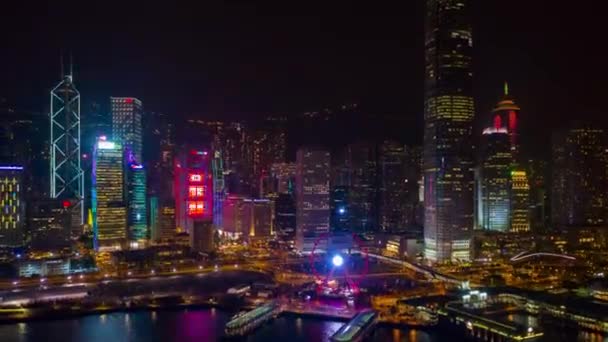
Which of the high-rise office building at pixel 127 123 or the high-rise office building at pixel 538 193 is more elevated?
the high-rise office building at pixel 127 123

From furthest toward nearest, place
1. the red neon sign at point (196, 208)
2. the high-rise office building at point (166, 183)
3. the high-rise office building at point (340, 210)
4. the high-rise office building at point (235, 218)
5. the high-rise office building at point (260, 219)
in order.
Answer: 1. the high-rise office building at point (340, 210)
2. the high-rise office building at point (235, 218)
3. the high-rise office building at point (260, 219)
4. the high-rise office building at point (166, 183)
5. the red neon sign at point (196, 208)

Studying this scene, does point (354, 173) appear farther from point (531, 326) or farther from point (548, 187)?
point (531, 326)

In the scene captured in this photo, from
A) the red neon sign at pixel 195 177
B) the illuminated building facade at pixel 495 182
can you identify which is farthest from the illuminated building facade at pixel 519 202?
the red neon sign at pixel 195 177

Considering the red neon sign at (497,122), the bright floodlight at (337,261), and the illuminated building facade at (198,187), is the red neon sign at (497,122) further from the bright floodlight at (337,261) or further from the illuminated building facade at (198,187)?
the illuminated building facade at (198,187)

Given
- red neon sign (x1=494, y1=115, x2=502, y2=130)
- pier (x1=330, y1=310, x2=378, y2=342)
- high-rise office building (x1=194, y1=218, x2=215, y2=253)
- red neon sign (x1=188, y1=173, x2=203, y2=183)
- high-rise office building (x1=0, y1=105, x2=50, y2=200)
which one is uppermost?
red neon sign (x1=494, y1=115, x2=502, y2=130)

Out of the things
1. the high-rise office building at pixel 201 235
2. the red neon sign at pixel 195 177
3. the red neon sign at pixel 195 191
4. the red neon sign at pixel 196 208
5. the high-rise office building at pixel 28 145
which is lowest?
the high-rise office building at pixel 201 235

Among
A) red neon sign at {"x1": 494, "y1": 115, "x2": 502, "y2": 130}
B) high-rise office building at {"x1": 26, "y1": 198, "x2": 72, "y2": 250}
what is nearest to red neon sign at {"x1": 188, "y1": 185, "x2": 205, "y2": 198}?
high-rise office building at {"x1": 26, "y1": 198, "x2": 72, "y2": 250}

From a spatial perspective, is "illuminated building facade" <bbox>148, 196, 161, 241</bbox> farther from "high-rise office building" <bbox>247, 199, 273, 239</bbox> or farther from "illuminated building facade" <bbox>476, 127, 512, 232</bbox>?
"illuminated building facade" <bbox>476, 127, 512, 232</bbox>

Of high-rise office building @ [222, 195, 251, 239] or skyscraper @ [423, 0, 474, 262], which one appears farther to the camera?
high-rise office building @ [222, 195, 251, 239]
